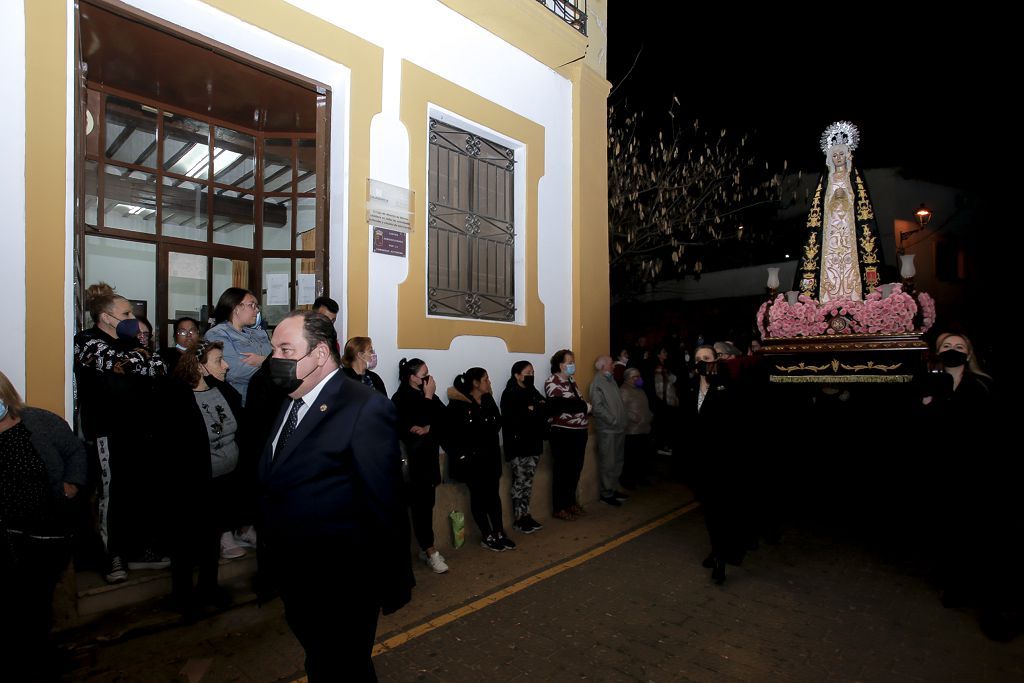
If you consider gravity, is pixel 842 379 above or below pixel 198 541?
above

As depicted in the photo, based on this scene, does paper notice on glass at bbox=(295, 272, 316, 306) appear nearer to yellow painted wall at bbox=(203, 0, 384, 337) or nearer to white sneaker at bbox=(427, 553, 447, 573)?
yellow painted wall at bbox=(203, 0, 384, 337)

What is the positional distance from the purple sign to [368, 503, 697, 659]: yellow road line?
11.0 feet

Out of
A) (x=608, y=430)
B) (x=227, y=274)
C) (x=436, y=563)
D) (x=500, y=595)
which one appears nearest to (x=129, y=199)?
(x=227, y=274)

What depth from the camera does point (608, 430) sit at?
753 centimetres

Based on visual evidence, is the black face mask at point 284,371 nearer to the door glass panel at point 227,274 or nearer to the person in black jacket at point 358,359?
the person in black jacket at point 358,359

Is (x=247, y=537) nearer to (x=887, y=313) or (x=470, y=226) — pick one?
(x=470, y=226)

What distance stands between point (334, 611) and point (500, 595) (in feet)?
8.61

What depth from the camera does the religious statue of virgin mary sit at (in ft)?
23.2

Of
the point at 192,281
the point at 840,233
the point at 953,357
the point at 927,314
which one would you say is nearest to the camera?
the point at 953,357

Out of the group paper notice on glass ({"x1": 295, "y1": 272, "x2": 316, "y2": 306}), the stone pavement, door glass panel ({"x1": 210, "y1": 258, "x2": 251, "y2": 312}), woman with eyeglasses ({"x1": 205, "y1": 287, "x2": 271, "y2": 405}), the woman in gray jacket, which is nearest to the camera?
the stone pavement

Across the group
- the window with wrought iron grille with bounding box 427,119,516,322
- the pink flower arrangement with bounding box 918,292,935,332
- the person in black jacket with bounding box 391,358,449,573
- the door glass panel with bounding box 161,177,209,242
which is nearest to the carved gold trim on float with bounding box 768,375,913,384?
the pink flower arrangement with bounding box 918,292,935,332

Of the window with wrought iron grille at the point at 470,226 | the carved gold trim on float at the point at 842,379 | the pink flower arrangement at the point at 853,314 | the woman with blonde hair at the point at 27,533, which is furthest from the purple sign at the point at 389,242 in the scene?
the carved gold trim on float at the point at 842,379

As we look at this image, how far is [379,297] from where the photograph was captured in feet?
19.7

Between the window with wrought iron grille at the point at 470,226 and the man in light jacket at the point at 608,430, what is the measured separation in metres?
1.46
